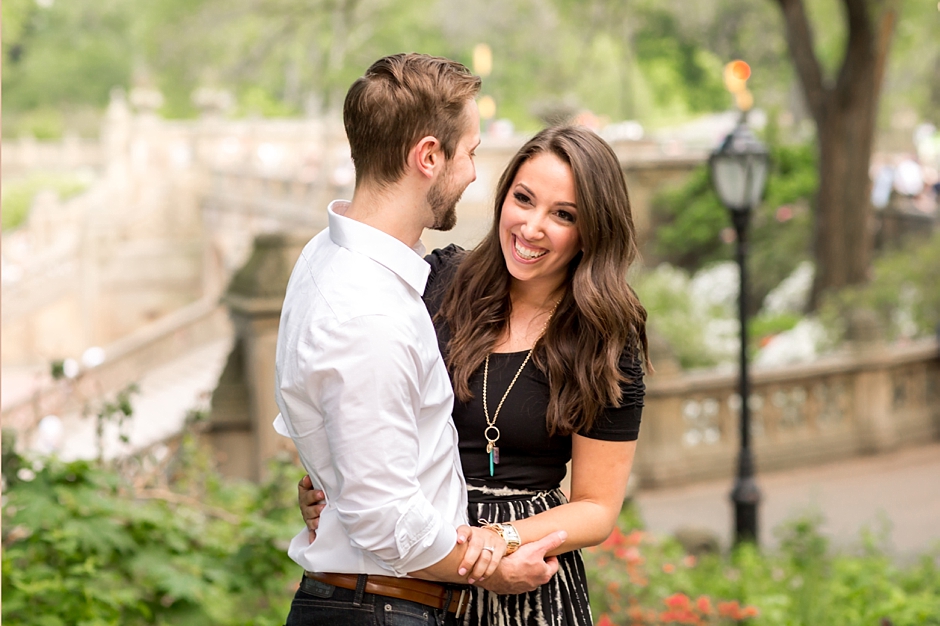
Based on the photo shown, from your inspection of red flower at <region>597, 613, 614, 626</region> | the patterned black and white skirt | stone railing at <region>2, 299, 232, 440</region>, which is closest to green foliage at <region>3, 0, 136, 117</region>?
stone railing at <region>2, 299, 232, 440</region>

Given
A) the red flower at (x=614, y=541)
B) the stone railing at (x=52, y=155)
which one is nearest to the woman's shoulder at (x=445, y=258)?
the red flower at (x=614, y=541)

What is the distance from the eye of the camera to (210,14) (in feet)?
86.7

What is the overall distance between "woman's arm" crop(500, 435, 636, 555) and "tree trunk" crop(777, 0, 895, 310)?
14049mm

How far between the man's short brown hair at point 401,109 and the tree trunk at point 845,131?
563 inches

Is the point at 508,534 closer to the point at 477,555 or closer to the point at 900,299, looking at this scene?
the point at 477,555

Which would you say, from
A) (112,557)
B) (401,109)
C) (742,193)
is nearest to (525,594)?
(401,109)

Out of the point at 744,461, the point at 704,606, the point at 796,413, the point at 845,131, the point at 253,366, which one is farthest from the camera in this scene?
the point at 845,131

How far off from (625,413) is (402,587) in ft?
2.17

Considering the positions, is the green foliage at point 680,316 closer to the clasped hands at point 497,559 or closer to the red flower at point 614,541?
the red flower at point 614,541

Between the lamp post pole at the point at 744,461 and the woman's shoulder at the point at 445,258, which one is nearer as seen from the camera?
the woman's shoulder at the point at 445,258

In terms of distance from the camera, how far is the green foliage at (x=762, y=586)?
5023 millimetres

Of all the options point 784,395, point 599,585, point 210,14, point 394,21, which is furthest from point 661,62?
point 599,585

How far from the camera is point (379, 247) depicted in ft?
6.88

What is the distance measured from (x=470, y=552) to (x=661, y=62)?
4803cm
